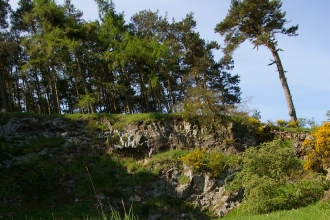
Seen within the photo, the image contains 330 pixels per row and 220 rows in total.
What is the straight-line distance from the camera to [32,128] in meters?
22.0

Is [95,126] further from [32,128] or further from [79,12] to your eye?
[79,12]

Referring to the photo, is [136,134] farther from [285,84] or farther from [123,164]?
[285,84]

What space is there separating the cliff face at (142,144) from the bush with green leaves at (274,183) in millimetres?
3159

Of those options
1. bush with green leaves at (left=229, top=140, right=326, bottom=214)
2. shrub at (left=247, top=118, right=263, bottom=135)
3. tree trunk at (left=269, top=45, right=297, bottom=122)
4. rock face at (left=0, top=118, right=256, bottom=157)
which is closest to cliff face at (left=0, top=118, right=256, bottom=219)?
rock face at (left=0, top=118, right=256, bottom=157)

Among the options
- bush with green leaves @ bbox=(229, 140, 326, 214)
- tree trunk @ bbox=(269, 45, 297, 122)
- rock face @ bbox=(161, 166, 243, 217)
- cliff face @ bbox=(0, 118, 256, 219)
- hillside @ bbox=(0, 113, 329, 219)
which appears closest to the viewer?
bush with green leaves @ bbox=(229, 140, 326, 214)

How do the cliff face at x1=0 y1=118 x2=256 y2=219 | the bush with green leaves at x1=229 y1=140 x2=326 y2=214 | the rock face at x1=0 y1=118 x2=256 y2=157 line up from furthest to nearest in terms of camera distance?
the rock face at x1=0 y1=118 x2=256 y2=157, the cliff face at x1=0 y1=118 x2=256 y2=219, the bush with green leaves at x1=229 y1=140 x2=326 y2=214

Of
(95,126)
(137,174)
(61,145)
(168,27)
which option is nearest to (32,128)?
(61,145)

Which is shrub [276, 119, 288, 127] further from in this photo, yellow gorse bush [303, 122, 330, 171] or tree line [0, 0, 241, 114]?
yellow gorse bush [303, 122, 330, 171]

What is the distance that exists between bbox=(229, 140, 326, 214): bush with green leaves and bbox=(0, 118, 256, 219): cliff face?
316cm

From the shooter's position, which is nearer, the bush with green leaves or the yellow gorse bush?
the bush with green leaves

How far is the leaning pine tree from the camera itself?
79.9ft

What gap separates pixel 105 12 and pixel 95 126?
40.6ft

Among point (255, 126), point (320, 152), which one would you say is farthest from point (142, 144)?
point (320, 152)

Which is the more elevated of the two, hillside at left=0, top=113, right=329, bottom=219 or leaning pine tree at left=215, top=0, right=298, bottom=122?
leaning pine tree at left=215, top=0, right=298, bottom=122
